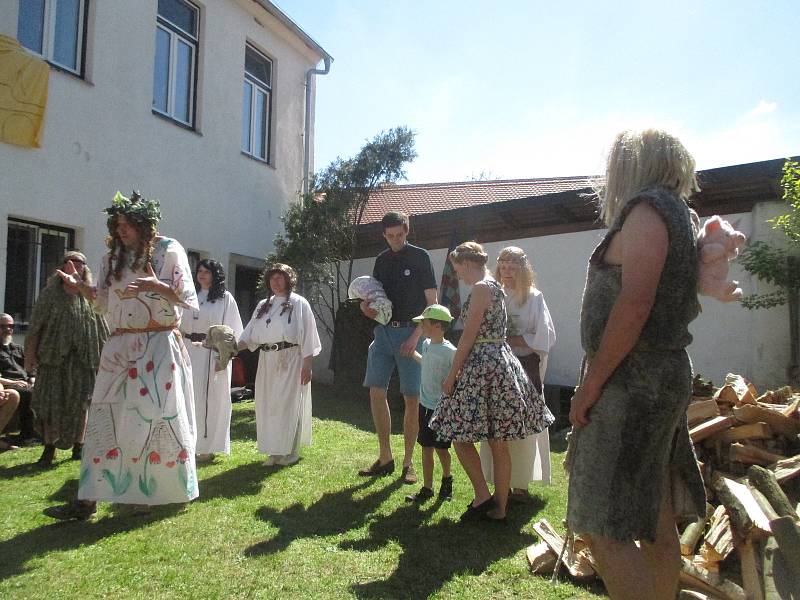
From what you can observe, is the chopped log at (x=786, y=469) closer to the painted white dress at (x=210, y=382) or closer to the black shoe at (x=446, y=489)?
the black shoe at (x=446, y=489)

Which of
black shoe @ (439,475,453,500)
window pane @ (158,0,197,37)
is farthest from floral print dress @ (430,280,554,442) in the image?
window pane @ (158,0,197,37)

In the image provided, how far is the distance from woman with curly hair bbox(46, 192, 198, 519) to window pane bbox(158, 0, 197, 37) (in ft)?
23.0

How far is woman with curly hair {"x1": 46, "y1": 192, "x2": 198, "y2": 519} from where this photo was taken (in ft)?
13.0

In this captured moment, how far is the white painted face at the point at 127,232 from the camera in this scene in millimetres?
4012

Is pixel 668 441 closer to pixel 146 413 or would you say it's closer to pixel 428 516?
pixel 428 516

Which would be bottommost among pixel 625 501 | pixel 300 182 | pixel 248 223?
pixel 625 501

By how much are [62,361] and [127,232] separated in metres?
2.54

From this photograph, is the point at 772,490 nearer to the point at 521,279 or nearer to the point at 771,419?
the point at 771,419

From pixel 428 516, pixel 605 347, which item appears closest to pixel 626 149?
pixel 605 347

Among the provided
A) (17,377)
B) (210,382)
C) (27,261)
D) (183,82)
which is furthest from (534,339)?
(183,82)

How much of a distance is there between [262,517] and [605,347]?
284 cm

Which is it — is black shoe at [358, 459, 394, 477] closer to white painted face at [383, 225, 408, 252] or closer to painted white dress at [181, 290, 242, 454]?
painted white dress at [181, 290, 242, 454]

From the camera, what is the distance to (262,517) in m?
4.13

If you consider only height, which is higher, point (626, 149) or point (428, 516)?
point (626, 149)
